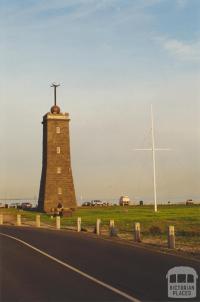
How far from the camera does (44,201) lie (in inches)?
3263

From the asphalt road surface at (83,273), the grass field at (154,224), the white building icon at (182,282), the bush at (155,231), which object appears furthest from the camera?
the bush at (155,231)

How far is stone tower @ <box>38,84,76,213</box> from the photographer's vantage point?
8181cm

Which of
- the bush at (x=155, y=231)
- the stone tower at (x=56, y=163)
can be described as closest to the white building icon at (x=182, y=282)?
the bush at (x=155, y=231)

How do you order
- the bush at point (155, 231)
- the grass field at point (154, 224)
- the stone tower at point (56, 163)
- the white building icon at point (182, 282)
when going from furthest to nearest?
the stone tower at point (56, 163) → the bush at point (155, 231) → the grass field at point (154, 224) → the white building icon at point (182, 282)

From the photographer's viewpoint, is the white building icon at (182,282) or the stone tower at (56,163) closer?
the white building icon at (182,282)

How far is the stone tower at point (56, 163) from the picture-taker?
268 ft

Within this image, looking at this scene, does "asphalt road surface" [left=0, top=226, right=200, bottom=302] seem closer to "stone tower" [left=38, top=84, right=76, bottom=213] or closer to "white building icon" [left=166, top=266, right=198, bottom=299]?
"white building icon" [left=166, top=266, right=198, bottom=299]

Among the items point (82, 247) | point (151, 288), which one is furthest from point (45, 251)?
point (151, 288)

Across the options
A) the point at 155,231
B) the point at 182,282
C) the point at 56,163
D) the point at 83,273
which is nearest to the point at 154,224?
the point at 155,231

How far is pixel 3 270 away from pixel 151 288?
16.1 ft

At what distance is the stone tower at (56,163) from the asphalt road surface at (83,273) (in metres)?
58.9

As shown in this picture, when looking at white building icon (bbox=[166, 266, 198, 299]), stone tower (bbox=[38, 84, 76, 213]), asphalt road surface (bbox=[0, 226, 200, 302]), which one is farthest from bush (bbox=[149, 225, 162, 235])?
stone tower (bbox=[38, 84, 76, 213])

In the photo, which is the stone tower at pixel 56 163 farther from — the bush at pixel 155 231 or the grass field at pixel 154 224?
the bush at pixel 155 231

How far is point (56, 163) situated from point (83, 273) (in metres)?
67.4
